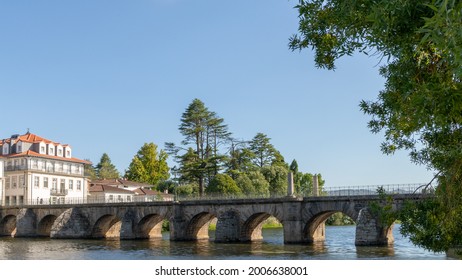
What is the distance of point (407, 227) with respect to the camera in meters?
14.1

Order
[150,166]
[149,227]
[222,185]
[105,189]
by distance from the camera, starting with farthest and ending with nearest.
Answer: [150,166] < [105,189] < [222,185] < [149,227]

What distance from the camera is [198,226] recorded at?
164ft

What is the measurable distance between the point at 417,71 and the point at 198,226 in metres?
40.0

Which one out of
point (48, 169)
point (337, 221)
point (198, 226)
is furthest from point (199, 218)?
point (337, 221)

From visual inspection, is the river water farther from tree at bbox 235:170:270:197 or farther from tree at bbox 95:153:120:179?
tree at bbox 95:153:120:179

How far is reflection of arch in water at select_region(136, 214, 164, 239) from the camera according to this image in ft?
171

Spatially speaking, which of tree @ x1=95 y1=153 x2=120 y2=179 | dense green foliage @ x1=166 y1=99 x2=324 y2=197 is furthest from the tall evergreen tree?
tree @ x1=95 y1=153 x2=120 y2=179

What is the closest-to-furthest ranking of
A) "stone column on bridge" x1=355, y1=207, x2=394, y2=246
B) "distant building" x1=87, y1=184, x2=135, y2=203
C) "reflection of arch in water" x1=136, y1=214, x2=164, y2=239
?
"stone column on bridge" x1=355, y1=207, x2=394, y2=246
"reflection of arch in water" x1=136, y1=214, x2=164, y2=239
"distant building" x1=87, y1=184, x2=135, y2=203

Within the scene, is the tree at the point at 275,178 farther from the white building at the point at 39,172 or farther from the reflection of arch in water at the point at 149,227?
the white building at the point at 39,172

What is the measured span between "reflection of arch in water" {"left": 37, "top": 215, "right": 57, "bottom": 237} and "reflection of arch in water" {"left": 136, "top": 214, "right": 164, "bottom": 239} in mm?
11301

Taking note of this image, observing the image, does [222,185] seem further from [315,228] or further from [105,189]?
[105,189]

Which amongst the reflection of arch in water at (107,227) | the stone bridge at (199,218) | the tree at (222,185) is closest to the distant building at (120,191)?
the tree at (222,185)
